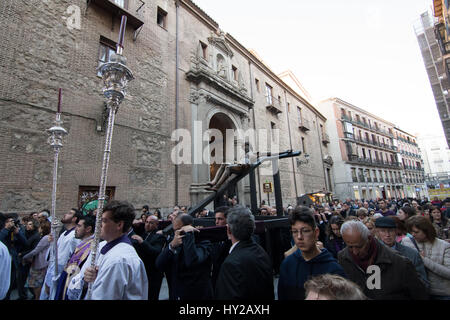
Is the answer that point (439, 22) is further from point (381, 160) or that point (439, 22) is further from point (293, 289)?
point (293, 289)

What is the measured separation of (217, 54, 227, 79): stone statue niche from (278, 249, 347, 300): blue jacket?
12.8m

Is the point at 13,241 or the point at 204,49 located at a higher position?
the point at 204,49

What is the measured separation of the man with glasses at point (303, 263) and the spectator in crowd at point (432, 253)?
1391 millimetres

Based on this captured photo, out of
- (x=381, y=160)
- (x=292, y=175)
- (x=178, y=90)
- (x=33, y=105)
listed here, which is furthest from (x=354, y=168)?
(x=33, y=105)

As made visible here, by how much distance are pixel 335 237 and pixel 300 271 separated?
2200mm

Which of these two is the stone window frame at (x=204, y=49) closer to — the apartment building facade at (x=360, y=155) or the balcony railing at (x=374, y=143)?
the apartment building facade at (x=360, y=155)

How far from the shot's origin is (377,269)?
5.77 ft

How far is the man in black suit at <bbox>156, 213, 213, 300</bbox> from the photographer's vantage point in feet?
7.23

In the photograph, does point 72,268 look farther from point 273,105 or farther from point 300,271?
point 273,105

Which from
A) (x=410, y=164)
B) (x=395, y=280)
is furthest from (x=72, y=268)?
(x=410, y=164)

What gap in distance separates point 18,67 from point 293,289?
8.60 metres

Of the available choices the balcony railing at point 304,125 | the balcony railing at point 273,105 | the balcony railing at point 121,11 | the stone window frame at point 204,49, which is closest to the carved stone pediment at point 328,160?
the balcony railing at point 304,125

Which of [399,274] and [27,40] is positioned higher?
[27,40]

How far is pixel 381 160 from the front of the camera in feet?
113
